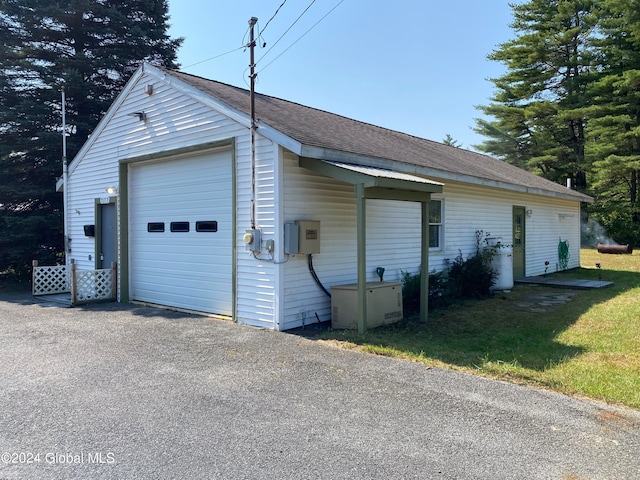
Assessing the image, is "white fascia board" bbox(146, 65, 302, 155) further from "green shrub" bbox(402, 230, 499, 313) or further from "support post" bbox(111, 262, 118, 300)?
"support post" bbox(111, 262, 118, 300)

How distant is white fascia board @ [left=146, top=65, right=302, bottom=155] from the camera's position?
259 inches

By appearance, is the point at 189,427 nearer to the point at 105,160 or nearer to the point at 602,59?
the point at 105,160

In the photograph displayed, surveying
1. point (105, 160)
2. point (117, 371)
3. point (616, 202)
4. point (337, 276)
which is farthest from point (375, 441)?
point (616, 202)

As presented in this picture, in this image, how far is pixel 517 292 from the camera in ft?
35.9

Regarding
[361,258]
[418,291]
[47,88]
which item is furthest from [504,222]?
[47,88]

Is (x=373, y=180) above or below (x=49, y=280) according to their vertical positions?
above

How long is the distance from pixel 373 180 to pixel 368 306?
191 cm

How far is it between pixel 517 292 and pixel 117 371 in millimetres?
9181

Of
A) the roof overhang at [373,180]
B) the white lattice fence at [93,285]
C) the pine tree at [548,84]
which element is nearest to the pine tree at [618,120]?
the pine tree at [548,84]

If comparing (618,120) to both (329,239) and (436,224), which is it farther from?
(329,239)

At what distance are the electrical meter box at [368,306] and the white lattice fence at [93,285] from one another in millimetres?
5391

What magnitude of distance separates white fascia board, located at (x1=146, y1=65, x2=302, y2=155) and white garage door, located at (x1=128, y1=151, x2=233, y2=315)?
0.79 metres

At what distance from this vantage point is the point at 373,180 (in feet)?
20.7

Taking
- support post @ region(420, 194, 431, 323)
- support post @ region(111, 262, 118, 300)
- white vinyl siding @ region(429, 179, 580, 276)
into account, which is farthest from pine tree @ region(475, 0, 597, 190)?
support post @ region(111, 262, 118, 300)
